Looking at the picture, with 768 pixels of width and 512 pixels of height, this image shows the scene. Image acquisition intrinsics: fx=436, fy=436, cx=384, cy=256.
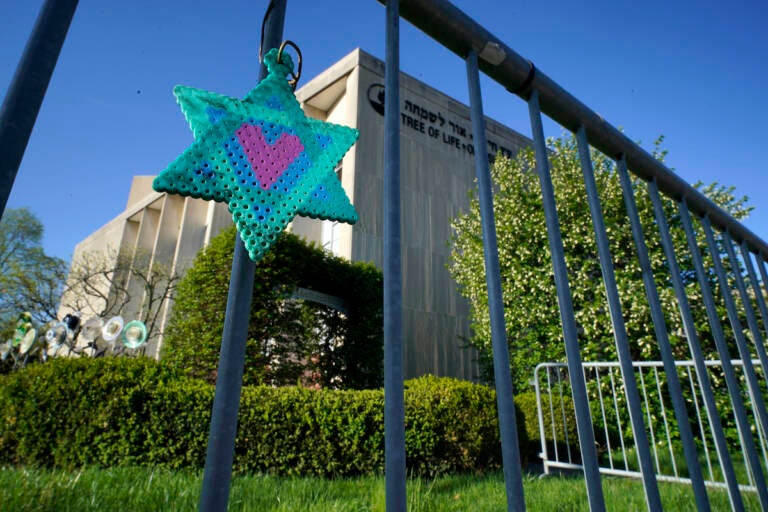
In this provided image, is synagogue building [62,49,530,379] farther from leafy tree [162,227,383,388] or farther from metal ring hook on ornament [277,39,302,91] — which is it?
metal ring hook on ornament [277,39,302,91]

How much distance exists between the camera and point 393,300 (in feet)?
1.93

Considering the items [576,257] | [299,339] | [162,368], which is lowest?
[162,368]

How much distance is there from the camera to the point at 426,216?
40.2ft

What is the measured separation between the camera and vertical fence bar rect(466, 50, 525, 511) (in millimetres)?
621

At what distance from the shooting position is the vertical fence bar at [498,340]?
0.62 metres

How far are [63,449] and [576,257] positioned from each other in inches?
324

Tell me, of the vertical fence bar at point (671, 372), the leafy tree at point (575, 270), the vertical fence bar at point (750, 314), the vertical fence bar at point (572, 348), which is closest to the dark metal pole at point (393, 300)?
the vertical fence bar at point (572, 348)

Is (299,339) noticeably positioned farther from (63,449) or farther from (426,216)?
(426,216)

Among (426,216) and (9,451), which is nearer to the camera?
(9,451)

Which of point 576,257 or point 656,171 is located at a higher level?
point 576,257

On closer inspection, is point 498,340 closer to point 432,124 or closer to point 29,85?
point 29,85

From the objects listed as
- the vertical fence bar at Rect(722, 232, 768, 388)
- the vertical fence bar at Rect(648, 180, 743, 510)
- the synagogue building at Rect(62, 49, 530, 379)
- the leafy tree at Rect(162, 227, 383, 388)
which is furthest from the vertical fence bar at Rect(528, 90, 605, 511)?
the synagogue building at Rect(62, 49, 530, 379)

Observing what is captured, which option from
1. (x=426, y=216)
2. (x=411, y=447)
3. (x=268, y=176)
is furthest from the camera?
(x=426, y=216)

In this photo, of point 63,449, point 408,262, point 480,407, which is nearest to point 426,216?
point 408,262
